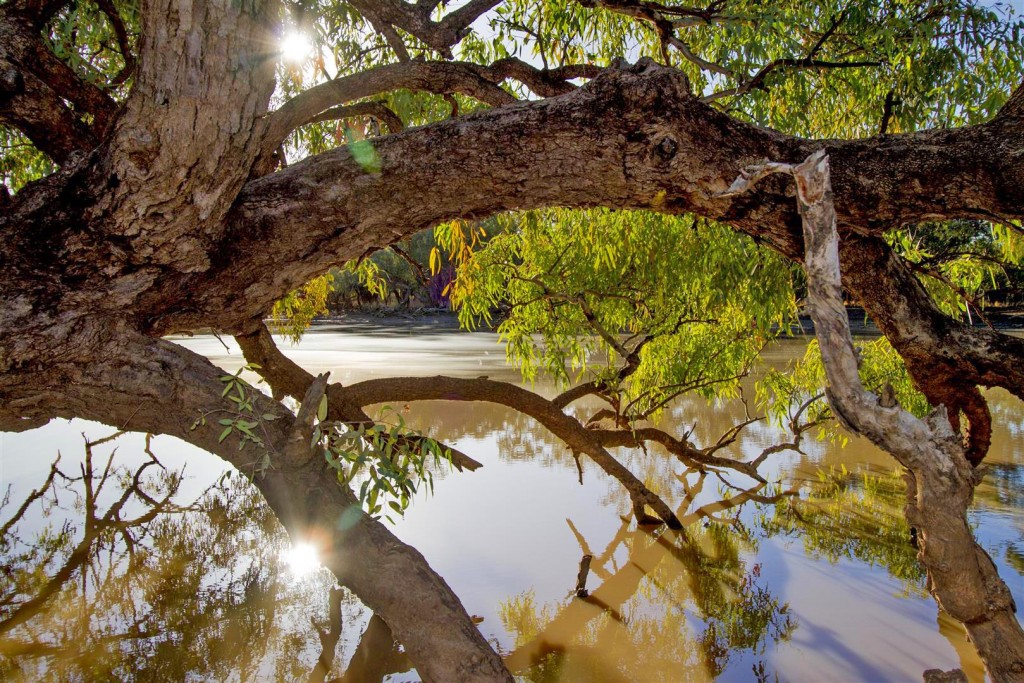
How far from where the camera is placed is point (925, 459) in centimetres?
153

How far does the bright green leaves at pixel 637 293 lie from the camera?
4.07 m

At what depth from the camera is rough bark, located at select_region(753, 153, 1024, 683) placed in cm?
148

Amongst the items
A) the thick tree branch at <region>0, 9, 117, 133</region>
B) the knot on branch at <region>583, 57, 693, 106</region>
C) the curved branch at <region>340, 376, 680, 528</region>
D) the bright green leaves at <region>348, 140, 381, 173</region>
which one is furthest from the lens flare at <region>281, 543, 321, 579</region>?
the knot on branch at <region>583, 57, 693, 106</region>

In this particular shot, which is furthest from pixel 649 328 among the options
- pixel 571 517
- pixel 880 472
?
pixel 880 472

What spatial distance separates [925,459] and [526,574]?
98.8 inches

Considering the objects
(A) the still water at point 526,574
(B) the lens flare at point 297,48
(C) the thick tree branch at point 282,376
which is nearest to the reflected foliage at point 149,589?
(A) the still water at point 526,574

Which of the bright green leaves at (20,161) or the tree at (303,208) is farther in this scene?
the bright green leaves at (20,161)

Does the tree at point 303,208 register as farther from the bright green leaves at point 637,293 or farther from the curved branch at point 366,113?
the bright green leaves at point 637,293

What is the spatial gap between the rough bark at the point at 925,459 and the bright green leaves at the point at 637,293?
7.43 feet

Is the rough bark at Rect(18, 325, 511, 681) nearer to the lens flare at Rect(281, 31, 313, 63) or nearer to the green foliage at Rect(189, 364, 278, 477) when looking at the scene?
the green foliage at Rect(189, 364, 278, 477)

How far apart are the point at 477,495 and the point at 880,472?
302 centimetres

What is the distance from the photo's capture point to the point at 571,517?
4551 millimetres

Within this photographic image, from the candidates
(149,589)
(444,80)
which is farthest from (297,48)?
(149,589)

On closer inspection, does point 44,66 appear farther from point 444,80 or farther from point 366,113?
point 366,113
